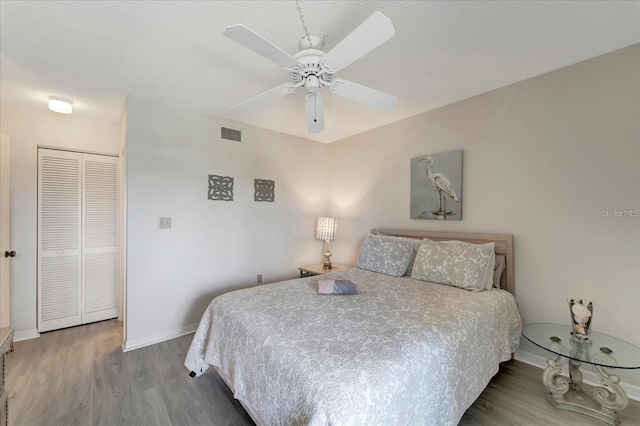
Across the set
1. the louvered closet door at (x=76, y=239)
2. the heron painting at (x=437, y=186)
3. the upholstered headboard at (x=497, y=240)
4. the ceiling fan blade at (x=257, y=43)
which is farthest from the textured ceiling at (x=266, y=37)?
the upholstered headboard at (x=497, y=240)

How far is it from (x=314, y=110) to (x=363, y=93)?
0.34 m

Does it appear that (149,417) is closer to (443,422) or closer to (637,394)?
(443,422)

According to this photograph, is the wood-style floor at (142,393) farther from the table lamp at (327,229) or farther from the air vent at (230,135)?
the air vent at (230,135)

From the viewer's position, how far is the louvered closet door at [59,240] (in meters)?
2.89

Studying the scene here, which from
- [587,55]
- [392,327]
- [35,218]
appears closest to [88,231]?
[35,218]

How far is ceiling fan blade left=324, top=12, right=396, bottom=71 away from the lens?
1.14 m

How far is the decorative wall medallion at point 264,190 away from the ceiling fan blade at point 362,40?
2.22 metres

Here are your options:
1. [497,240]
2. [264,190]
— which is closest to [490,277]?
[497,240]

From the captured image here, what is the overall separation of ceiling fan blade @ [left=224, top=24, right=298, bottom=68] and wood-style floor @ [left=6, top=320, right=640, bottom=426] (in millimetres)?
2151

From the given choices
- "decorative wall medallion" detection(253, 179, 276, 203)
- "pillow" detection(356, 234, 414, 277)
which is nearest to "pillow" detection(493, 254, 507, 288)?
"pillow" detection(356, 234, 414, 277)

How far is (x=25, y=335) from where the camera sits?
9.10ft

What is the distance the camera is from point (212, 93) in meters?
2.55

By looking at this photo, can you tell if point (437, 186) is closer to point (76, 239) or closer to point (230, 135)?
point (230, 135)

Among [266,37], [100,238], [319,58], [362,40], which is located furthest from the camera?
[100,238]
